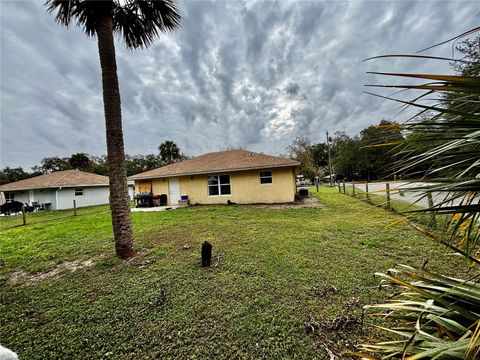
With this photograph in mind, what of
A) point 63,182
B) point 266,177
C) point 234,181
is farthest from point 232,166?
point 63,182

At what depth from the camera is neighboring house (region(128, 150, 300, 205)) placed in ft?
43.8

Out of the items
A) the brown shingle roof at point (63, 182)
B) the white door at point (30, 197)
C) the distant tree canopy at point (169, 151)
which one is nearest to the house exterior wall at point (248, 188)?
the brown shingle roof at point (63, 182)

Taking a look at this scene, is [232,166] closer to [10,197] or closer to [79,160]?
[10,197]

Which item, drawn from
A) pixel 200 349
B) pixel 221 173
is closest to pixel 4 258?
pixel 200 349

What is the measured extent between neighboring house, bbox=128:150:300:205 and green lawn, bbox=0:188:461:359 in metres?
6.90

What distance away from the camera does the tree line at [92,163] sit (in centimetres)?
3278

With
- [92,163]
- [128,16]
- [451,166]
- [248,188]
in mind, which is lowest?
[248,188]

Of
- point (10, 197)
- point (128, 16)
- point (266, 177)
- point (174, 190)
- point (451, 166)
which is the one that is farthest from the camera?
point (10, 197)

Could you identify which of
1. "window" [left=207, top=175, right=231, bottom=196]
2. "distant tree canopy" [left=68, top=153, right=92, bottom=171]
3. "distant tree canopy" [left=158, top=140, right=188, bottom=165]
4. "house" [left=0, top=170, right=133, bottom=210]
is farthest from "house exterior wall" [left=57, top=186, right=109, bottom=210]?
"window" [left=207, top=175, right=231, bottom=196]

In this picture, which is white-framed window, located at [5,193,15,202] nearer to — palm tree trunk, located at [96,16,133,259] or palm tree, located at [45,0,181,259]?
palm tree, located at [45,0,181,259]

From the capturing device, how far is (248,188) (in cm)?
1400

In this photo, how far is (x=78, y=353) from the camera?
2.45 m

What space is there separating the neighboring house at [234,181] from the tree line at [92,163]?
68.4 feet

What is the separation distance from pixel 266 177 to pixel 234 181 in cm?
223
